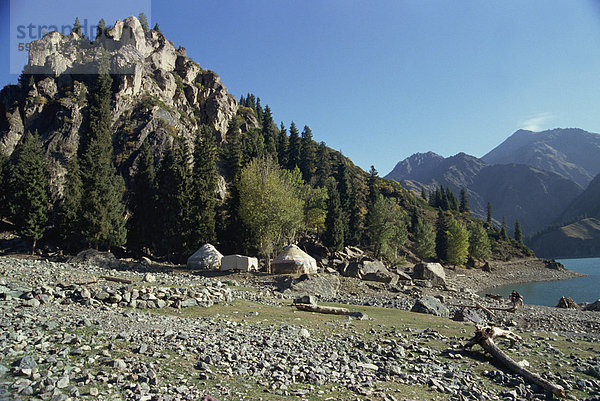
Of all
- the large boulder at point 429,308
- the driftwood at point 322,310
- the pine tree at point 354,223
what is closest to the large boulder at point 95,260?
the driftwood at point 322,310

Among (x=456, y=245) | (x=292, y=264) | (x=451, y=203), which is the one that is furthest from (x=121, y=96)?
(x=451, y=203)

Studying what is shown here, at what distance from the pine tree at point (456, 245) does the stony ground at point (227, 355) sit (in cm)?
6695

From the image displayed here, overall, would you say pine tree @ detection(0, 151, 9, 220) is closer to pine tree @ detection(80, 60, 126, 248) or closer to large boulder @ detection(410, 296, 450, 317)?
pine tree @ detection(80, 60, 126, 248)

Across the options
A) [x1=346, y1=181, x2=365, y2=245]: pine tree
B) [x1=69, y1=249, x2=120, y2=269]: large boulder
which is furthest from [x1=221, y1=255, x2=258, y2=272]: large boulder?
[x1=346, y1=181, x2=365, y2=245]: pine tree

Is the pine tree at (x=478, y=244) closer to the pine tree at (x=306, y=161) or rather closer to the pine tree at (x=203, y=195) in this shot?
the pine tree at (x=306, y=161)

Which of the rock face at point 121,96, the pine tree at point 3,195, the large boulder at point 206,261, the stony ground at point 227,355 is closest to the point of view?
the stony ground at point 227,355

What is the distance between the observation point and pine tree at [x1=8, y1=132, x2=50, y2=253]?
41.2 m

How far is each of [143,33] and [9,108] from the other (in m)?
50.8

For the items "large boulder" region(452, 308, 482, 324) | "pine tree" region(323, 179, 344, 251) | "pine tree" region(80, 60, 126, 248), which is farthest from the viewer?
"pine tree" region(323, 179, 344, 251)

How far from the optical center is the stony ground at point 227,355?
6.27 m

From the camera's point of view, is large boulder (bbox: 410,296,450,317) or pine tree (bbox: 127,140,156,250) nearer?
large boulder (bbox: 410,296,450,317)

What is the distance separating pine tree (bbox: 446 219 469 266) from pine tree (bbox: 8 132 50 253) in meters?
79.9

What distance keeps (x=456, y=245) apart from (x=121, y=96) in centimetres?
9257

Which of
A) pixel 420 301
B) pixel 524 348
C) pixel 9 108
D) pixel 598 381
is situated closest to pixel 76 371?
pixel 598 381
